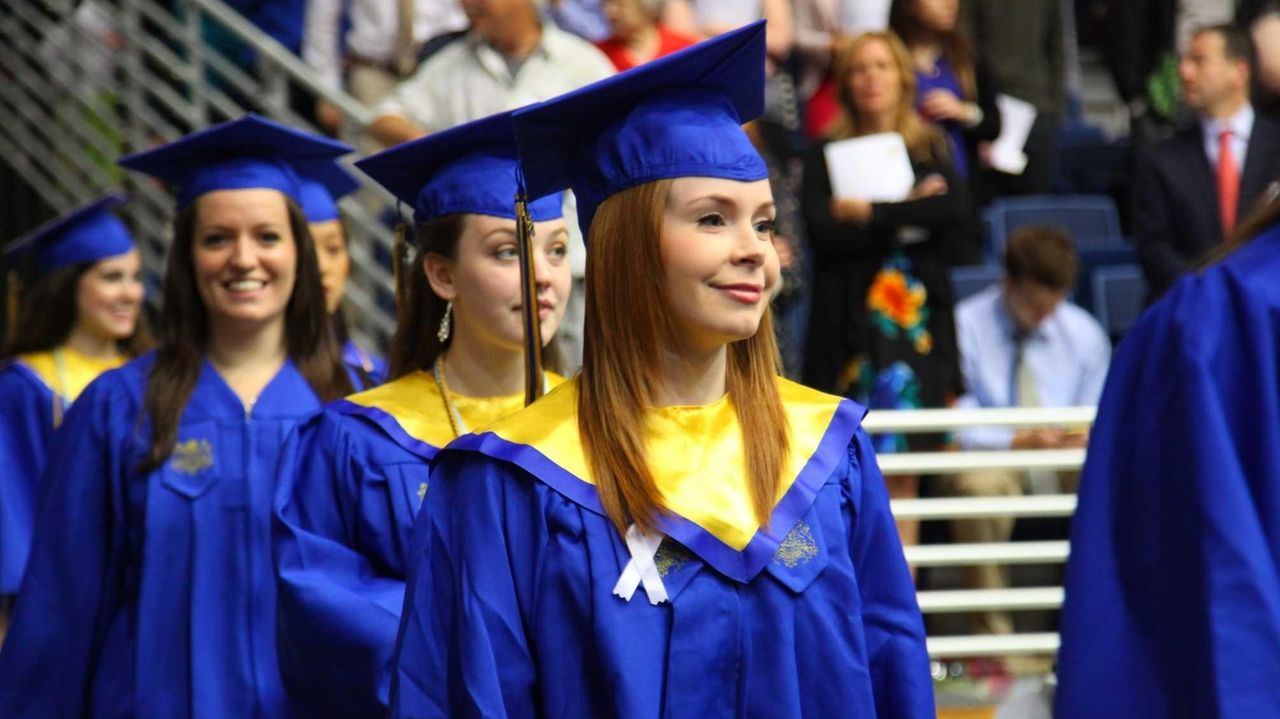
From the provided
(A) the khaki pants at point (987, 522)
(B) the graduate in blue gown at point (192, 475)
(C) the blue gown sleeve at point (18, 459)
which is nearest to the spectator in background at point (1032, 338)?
(A) the khaki pants at point (987, 522)

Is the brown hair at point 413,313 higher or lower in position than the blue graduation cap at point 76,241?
lower

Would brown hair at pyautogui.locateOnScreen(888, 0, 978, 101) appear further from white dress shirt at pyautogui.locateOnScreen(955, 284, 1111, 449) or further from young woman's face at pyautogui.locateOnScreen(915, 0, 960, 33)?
white dress shirt at pyautogui.locateOnScreen(955, 284, 1111, 449)

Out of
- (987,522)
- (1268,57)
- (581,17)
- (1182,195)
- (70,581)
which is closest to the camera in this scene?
(70,581)

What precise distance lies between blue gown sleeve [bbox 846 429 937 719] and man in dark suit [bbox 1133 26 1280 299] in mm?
4928

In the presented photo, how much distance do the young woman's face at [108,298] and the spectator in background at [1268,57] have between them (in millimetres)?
4124

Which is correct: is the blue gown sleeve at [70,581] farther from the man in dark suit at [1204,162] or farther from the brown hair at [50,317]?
the man in dark suit at [1204,162]

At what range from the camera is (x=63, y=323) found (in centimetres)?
673

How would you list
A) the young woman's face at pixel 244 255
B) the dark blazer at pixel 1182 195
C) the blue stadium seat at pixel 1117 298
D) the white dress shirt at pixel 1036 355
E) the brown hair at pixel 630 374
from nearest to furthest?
1. the brown hair at pixel 630 374
2. the young woman's face at pixel 244 255
3. the white dress shirt at pixel 1036 355
4. the dark blazer at pixel 1182 195
5. the blue stadium seat at pixel 1117 298

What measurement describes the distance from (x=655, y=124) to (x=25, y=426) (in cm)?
433

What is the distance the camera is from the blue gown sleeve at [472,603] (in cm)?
276

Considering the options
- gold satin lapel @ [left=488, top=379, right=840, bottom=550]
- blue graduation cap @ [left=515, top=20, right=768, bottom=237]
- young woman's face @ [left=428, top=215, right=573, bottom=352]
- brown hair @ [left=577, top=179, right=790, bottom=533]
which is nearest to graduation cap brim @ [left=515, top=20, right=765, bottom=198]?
blue graduation cap @ [left=515, top=20, right=768, bottom=237]

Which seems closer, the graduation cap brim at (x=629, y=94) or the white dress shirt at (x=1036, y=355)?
the graduation cap brim at (x=629, y=94)

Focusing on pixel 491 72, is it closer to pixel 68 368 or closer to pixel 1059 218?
pixel 68 368

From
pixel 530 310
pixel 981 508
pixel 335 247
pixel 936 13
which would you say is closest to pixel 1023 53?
pixel 936 13
